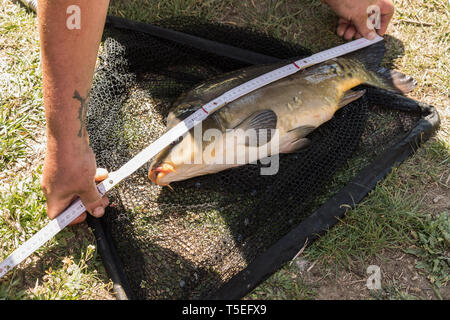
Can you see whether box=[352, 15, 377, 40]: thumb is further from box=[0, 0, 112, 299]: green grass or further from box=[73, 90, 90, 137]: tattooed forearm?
box=[0, 0, 112, 299]: green grass

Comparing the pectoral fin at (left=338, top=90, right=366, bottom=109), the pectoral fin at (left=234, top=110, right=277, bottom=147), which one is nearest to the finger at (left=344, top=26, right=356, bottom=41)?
the pectoral fin at (left=338, top=90, right=366, bottom=109)

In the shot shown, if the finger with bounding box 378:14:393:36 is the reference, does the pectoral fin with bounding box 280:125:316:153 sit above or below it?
below

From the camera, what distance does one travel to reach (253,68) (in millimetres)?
2912

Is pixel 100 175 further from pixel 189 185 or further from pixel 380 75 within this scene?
pixel 380 75

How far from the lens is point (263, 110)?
103 inches

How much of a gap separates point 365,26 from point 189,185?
1.88 m

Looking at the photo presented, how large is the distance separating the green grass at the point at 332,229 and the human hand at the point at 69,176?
24 cm

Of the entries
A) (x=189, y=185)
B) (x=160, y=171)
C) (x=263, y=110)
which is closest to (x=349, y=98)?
(x=263, y=110)

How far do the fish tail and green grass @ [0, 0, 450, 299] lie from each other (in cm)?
19

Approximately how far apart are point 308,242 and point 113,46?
70.9 inches

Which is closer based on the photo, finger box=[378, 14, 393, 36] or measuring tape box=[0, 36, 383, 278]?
measuring tape box=[0, 36, 383, 278]

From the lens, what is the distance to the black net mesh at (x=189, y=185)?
232 centimetres

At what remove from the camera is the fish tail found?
3018mm

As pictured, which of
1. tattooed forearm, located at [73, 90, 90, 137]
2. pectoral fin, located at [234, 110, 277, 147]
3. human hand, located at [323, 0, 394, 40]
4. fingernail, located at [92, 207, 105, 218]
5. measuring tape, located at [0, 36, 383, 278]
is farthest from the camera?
human hand, located at [323, 0, 394, 40]
